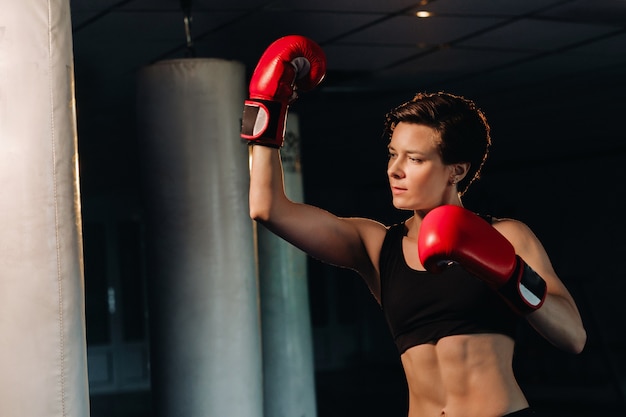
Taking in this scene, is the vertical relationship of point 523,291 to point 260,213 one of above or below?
below

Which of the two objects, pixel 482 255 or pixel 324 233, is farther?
pixel 324 233

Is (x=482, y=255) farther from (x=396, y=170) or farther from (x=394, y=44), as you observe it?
(x=394, y=44)

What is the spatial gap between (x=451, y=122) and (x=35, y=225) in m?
1.04

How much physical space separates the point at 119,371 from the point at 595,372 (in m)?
5.12

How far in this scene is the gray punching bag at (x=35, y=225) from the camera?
2.21m

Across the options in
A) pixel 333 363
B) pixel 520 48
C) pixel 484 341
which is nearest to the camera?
pixel 484 341

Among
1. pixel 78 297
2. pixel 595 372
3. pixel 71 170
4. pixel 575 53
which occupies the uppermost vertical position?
pixel 575 53

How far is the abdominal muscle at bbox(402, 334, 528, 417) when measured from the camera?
6.00 ft

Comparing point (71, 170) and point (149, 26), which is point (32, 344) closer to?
point (71, 170)

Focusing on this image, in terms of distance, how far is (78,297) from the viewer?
7.66 feet

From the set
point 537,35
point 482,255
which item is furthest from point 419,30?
point 482,255

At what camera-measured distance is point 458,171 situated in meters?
1.95

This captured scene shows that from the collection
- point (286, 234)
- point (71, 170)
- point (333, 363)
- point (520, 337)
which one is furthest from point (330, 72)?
point (333, 363)

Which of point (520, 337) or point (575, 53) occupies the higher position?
point (575, 53)
